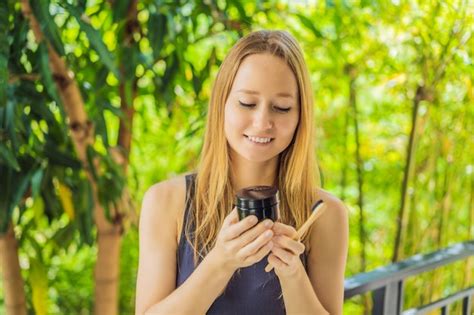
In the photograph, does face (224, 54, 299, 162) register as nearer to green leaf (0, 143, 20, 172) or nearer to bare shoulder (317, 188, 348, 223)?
bare shoulder (317, 188, 348, 223)

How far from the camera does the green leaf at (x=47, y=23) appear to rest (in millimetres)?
1369

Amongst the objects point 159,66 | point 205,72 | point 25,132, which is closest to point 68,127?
point 25,132

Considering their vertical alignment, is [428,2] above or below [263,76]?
above

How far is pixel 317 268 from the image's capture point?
3.57 feet

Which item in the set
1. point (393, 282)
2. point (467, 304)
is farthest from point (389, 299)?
point (467, 304)

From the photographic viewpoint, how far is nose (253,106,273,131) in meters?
0.99

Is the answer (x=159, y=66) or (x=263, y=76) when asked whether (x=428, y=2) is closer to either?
(x=159, y=66)

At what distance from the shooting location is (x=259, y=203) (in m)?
0.87

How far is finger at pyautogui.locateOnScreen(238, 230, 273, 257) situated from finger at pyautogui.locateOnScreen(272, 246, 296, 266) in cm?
3

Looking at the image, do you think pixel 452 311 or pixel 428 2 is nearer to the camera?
pixel 428 2

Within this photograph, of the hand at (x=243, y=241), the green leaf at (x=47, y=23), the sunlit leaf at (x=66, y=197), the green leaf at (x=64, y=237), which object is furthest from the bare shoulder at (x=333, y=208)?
the green leaf at (x=64, y=237)

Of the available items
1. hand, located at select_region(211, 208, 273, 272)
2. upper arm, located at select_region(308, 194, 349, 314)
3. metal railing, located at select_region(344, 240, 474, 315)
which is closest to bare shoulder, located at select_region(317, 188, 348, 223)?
upper arm, located at select_region(308, 194, 349, 314)

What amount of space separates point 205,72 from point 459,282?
1.40 m

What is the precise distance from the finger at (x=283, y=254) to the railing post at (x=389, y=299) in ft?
A: 2.24
